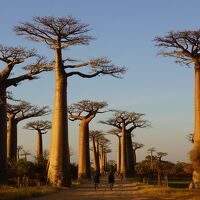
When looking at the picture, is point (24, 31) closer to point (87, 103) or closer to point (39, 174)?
point (39, 174)

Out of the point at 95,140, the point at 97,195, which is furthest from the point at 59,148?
the point at 95,140

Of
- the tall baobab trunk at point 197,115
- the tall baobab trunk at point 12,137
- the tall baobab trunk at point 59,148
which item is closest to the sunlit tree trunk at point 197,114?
the tall baobab trunk at point 197,115

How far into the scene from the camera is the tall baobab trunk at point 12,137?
34844 mm

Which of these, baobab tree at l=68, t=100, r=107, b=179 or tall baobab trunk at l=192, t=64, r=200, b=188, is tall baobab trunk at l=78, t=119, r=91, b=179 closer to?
baobab tree at l=68, t=100, r=107, b=179

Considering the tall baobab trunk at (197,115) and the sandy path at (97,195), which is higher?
the tall baobab trunk at (197,115)

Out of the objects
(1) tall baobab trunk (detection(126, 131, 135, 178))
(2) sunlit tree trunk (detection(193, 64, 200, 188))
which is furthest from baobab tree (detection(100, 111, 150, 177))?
(2) sunlit tree trunk (detection(193, 64, 200, 188))

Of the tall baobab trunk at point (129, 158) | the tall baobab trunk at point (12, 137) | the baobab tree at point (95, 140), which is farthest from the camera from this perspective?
the baobab tree at point (95, 140)

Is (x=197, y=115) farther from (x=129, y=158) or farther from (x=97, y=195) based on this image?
(x=129, y=158)

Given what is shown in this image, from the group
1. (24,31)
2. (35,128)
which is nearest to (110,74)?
(24,31)

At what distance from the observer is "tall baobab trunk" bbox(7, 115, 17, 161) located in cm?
3484

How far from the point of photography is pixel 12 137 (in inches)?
1400

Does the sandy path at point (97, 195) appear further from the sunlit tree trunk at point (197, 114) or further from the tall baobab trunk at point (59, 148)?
the sunlit tree trunk at point (197, 114)

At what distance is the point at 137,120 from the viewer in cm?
5031

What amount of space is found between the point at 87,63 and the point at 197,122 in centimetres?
654
